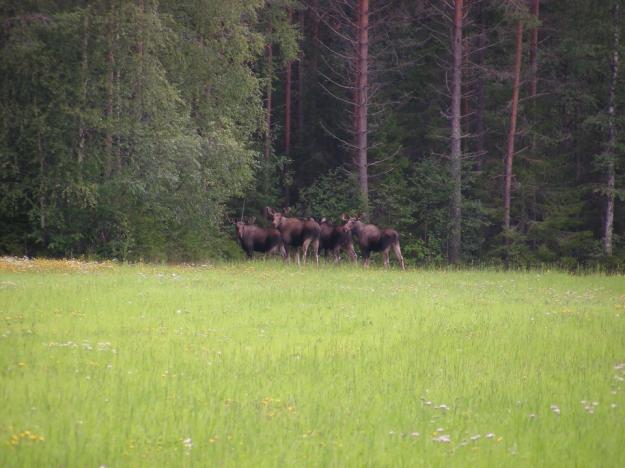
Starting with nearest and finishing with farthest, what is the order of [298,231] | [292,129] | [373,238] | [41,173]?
[41,173]
[373,238]
[298,231]
[292,129]

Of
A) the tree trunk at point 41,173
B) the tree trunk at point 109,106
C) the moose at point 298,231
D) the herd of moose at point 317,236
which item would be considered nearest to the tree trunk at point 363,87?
the herd of moose at point 317,236

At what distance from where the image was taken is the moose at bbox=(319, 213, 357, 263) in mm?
33750

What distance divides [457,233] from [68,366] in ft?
95.1

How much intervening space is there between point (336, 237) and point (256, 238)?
3.15 metres

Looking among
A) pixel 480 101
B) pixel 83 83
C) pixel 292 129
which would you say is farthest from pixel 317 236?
pixel 292 129

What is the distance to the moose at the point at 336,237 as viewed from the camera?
33750mm

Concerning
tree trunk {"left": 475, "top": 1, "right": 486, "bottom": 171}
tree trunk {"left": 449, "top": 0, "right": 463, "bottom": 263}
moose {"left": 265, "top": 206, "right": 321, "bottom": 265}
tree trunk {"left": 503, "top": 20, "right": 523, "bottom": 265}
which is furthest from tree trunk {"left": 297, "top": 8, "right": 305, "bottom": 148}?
moose {"left": 265, "top": 206, "right": 321, "bottom": 265}

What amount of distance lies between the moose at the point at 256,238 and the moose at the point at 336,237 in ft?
5.65

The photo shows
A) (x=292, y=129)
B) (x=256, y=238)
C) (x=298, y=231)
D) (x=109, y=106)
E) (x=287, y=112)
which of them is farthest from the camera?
(x=292, y=129)

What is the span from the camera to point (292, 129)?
174 ft

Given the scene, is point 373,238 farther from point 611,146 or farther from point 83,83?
point 83,83

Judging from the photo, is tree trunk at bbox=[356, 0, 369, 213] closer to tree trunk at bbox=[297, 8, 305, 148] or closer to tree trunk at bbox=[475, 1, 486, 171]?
tree trunk at bbox=[475, 1, 486, 171]

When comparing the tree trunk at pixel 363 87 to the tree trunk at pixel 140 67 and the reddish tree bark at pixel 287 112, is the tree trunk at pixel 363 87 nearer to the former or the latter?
the reddish tree bark at pixel 287 112

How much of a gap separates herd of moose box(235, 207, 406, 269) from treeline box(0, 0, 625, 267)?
1.62 m
